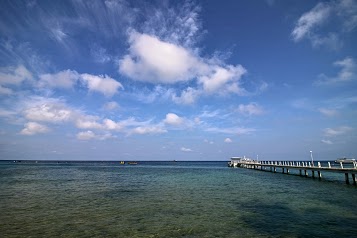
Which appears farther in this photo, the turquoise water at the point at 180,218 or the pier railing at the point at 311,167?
the pier railing at the point at 311,167

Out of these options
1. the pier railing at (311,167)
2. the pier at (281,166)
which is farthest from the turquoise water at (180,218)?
the pier at (281,166)

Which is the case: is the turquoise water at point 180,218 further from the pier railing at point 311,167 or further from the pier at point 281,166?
the pier at point 281,166

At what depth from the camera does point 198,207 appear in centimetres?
2014

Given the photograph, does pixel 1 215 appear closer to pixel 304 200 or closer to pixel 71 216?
pixel 71 216

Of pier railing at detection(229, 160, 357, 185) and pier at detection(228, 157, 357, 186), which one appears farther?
pier at detection(228, 157, 357, 186)

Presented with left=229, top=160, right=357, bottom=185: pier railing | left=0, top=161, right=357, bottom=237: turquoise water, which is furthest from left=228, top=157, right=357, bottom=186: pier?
left=0, top=161, right=357, bottom=237: turquoise water

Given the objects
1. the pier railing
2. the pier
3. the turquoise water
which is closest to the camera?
the turquoise water

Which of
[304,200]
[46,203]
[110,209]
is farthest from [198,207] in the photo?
[46,203]

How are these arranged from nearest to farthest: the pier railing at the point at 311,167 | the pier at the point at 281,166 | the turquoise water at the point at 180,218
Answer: the turquoise water at the point at 180,218 → the pier railing at the point at 311,167 → the pier at the point at 281,166

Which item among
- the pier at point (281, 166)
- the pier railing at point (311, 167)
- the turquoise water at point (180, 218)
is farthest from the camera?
the pier at point (281, 166)

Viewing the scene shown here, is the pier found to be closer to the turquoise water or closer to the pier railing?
the pier railing

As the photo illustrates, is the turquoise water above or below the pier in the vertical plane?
below

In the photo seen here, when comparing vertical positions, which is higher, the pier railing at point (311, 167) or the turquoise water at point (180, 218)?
the pier railing at point (311, 167)

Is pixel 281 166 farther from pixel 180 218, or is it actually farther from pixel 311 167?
pixel 180 218
